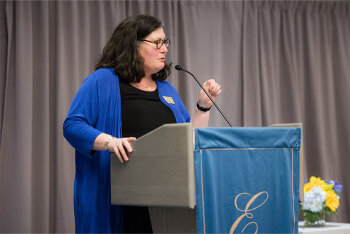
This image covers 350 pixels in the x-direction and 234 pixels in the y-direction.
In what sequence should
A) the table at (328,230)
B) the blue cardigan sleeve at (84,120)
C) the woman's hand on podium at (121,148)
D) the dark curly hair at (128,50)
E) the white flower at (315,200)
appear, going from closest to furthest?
the woman's hand on podium at (121,148)
the blue cardigan sleeve at (84,120)
the dark curly hair at (128,50)
the table at (328,230)
the white flower at (315,200)

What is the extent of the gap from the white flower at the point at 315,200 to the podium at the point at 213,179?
1640 millimetres

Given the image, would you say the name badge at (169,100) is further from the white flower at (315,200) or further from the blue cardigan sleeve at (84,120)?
the white flower at (315,200)

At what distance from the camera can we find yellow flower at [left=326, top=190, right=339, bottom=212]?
2.91m

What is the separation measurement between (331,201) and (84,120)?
2144mm

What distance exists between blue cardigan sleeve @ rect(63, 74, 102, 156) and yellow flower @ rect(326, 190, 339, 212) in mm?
2054

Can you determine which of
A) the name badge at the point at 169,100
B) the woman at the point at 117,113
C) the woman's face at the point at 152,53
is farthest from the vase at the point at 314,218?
the woman's face at the point at 152,53

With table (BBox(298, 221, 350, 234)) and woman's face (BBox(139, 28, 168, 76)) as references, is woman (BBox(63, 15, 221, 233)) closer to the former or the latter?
woman's face (BBox(139, 28, 168, 76))

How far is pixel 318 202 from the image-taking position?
2.87m

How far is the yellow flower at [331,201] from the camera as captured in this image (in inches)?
115

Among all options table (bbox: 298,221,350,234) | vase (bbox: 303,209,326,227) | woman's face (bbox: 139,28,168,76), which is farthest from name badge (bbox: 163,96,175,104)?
vase (bbox: 303,209,326,227)

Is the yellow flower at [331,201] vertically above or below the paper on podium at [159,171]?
below

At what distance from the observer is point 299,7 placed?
448cm

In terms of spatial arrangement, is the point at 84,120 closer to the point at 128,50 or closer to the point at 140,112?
the point at 140,112

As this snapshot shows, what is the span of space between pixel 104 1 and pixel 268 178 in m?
3.08
